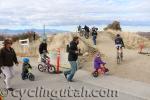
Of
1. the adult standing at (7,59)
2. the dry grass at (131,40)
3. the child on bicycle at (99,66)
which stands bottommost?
the dry grass at (131,40)

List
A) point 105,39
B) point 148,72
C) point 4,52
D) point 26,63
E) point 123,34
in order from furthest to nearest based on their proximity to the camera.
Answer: point 123,34
point 105,39
point 148,72
point 26,63
point 4,52

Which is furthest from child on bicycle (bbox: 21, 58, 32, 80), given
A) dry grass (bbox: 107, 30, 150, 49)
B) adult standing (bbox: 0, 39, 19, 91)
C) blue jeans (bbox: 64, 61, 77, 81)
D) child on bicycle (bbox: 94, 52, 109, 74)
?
dry grass (bbox: 107, 30, 150, 49)

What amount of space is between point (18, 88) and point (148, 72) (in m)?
6.87

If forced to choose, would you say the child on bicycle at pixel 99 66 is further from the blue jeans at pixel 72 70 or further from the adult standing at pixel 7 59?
the adult standing at pixel 7 59

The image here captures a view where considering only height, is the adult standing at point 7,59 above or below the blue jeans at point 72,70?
above

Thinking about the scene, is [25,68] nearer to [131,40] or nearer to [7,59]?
[7,59]

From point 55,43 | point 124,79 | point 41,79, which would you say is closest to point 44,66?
point 41,79

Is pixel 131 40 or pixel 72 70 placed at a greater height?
pixel 72 70

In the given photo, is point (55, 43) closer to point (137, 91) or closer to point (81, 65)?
point (81, 65)

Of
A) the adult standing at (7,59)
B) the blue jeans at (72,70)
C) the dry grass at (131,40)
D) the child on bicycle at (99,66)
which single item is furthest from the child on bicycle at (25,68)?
the dry grass at (131,40)

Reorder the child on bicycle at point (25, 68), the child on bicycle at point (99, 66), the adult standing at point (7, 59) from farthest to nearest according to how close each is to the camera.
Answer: the child on bicycle at point (99, 66) → the child on bicycle at point (25, 68) → the adult standing at point (7, 59)

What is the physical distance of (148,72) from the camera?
19859 mm

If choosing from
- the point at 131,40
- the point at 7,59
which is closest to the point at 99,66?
the point at 7,59

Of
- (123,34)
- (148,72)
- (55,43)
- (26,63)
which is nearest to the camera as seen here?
(26,63)
